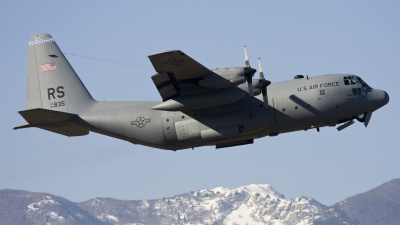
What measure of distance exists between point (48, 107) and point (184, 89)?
8.73 m

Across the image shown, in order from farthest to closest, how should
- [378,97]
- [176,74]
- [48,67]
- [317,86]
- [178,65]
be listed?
1. [48,67]
2. [378,97]
3. [317,86]
4. [176,74]
5. [178,65]

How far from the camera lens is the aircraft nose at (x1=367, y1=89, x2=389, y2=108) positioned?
34.2m

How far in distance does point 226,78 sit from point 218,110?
8.58ft

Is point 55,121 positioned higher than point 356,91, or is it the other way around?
point 356,91

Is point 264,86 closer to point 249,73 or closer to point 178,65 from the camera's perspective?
point 249,73

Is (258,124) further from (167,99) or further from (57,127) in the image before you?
(57,127)

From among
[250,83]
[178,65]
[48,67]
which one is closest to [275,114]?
[250,83]

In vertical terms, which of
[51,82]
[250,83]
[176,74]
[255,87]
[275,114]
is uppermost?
[51,82]

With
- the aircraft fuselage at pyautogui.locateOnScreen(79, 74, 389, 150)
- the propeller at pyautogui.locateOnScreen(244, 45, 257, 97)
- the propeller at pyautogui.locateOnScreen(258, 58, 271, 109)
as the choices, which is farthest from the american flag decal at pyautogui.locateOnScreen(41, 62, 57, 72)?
the propeller at pyautogui.locateOnScreen(258, 58, 271, 109)

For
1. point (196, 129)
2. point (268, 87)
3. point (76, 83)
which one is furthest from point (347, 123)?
point (76, 83)

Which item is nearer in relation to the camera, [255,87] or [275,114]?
[255,87]

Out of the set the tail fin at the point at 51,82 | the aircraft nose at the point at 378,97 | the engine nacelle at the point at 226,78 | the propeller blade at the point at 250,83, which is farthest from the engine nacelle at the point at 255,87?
the tail fin at the point at 51,82

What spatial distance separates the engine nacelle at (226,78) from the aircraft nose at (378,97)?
7.03 m

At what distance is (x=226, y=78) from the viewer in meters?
31.9
